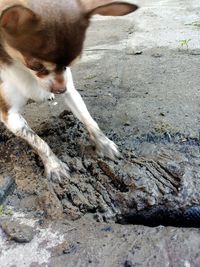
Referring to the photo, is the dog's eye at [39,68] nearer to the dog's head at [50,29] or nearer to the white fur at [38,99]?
the dog's head at [50,29]

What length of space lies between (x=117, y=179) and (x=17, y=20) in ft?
3.18

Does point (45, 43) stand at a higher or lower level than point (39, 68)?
higher

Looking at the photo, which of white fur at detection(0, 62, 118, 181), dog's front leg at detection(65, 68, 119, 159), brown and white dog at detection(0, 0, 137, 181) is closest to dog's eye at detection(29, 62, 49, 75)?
brown and white dog at detection(0, 0, 137, 181)

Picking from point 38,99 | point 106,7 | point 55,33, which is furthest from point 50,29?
point 38,99

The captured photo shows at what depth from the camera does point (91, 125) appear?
2.93 m

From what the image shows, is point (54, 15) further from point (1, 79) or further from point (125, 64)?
point (125, 64)

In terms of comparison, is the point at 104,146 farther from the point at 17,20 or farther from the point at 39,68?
the point at 17,20

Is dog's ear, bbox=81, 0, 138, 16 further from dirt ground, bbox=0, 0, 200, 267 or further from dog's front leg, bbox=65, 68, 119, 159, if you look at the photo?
dirt ground, bbox=0, 0, 200, 267

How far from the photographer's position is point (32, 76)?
8.77ft

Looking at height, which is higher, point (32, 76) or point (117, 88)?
point (32, 76)

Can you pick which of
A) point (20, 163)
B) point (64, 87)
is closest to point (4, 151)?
point (20, 163)

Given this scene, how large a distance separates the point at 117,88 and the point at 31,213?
139 cm

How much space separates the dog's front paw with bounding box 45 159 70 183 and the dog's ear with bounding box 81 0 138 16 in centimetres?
86

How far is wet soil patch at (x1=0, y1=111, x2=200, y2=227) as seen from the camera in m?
2.46
